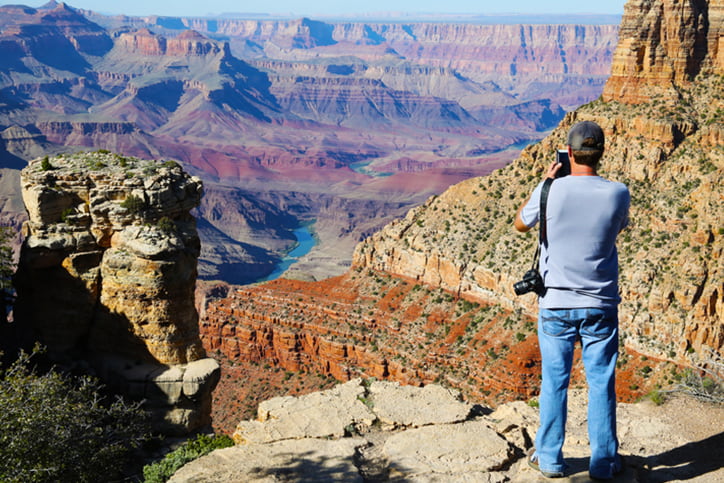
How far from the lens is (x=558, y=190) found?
27.4 feet

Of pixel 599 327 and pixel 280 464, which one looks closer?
pixel 599 327

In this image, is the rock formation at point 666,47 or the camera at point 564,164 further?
the rock formation at point 666,47

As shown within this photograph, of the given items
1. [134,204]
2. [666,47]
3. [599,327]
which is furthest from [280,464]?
[666,47]

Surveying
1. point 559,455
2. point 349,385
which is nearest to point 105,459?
point 349,385

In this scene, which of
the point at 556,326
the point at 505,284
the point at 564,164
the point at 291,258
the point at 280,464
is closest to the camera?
the point at 556,326

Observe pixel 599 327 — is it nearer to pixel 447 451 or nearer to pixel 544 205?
pixel 544 205

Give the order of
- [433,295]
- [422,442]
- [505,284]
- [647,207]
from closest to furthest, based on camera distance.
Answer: [422,442] → [647,207] → [505,284] → [433,295]

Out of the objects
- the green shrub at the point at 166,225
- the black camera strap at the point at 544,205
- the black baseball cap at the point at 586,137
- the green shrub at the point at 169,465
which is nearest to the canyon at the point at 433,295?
the green shrub at the point at 166,225

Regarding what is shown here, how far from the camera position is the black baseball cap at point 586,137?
842cm

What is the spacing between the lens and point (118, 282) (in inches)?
731

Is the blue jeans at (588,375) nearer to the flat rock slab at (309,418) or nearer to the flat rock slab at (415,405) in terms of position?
the flat rock slab at (415,405)

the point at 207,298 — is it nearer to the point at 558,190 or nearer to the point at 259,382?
the point at 259,382

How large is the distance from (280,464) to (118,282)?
1026 centimetres

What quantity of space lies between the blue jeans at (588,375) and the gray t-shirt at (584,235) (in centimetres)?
21
